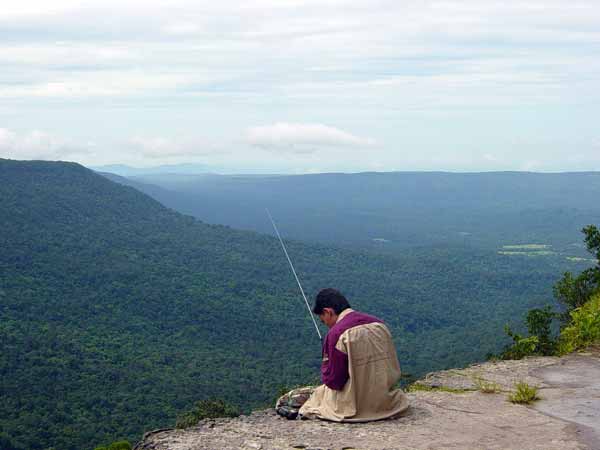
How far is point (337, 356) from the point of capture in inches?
263

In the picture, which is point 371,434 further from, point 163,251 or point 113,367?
point 163,251

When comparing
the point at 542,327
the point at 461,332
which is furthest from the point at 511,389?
the point at 461,332

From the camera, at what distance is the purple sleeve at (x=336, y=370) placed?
21.9ft

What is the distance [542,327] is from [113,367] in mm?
38807

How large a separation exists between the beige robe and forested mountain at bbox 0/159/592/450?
96.9ft

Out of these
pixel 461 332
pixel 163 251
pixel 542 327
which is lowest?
pixel 461 332

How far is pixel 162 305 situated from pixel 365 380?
200ft

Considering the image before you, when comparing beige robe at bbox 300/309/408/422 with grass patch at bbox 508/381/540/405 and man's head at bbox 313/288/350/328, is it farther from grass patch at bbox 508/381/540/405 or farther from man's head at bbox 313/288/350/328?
grass patch at bbox 508/381/540/405

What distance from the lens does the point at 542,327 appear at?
14867 millimetres

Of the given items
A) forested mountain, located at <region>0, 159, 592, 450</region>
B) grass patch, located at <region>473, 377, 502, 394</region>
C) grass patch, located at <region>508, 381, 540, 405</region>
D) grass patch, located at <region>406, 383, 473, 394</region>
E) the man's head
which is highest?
the man's head

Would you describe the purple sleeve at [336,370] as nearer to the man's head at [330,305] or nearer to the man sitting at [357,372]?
the man sitting at [357,372]

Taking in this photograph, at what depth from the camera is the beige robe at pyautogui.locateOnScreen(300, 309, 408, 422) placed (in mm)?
6660

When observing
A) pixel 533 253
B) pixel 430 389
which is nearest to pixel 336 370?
pixel 430 389

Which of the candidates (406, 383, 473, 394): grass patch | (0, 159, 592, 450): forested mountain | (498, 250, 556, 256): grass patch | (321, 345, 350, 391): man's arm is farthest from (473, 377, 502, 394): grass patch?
(498, 250, 556, 256): grass patch
